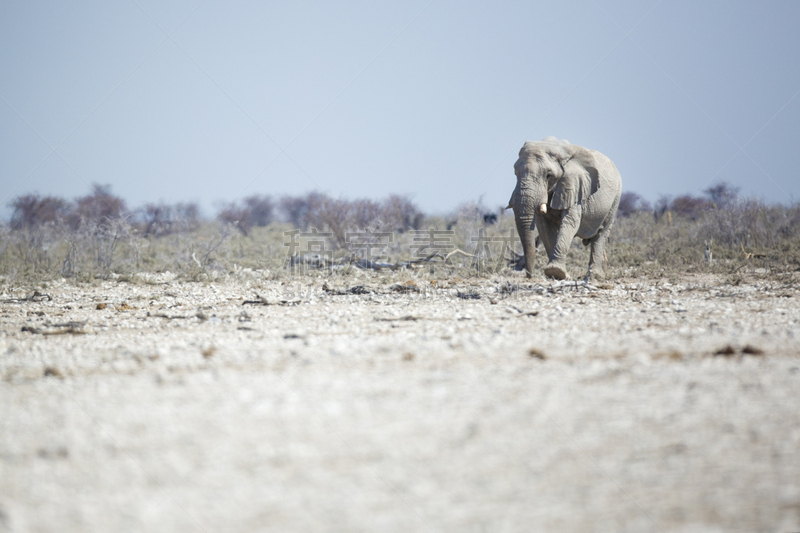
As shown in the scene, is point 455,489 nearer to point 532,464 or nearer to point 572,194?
point 532,464

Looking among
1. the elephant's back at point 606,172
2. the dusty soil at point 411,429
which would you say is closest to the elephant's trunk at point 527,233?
the elephant's back at point 606,172

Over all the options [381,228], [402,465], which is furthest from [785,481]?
[381,228]

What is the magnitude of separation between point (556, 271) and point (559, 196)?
1700mm

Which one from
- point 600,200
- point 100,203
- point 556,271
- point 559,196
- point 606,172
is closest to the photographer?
point 556,271

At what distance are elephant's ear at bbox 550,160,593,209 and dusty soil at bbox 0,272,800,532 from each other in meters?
4.66

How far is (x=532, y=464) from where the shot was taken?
99.4 inches

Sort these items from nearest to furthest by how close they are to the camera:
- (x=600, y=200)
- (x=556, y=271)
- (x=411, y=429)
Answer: (x=411, y=429)
(x=556, y=271)
(x=600, y=200)

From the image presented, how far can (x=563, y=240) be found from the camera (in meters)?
9.85

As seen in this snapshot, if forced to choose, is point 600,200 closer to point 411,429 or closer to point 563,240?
point 563,240

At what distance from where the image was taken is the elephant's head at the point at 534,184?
32.4ft

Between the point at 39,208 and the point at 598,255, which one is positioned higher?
the point at 39,208

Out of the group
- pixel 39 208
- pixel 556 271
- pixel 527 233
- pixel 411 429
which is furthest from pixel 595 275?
pixel 39 208

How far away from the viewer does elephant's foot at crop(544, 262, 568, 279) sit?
898cm

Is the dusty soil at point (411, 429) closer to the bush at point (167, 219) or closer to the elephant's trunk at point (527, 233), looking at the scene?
the elephant's trunk at point (527, 233)
